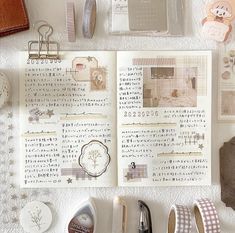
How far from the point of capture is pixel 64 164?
0.80 metres

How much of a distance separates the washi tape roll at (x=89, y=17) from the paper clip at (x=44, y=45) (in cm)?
6

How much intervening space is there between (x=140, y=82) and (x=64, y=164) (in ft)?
0.65

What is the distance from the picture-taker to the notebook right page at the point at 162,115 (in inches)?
31.5

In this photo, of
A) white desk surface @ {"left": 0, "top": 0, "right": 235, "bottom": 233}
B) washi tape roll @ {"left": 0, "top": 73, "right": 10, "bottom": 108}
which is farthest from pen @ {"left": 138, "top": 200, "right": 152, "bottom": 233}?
washi tape roll @ {"left": 0, "top": 73, "right": 10, "bottom": 108}

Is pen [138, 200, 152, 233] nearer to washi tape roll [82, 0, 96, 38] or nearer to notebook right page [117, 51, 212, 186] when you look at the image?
notebook right page [117, 51, 212, 186]

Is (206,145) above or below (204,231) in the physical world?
above

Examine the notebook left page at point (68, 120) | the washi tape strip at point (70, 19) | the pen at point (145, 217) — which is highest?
the washi tape strip at point (70, 19)

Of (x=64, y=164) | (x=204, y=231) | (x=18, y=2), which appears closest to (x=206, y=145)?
(x=204, y=231)

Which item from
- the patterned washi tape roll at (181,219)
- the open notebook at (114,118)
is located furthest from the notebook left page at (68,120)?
the patterned washi tape roll at (181,219)

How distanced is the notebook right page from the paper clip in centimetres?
12

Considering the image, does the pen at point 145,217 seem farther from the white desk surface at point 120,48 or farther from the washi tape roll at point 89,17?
the washi tape roll at point 89,17

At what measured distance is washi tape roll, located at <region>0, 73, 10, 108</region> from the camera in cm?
77

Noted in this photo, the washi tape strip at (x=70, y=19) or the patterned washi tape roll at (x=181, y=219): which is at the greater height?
the washi tape strip at (x=70, y=19)

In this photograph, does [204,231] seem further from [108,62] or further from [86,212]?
[108,62]
